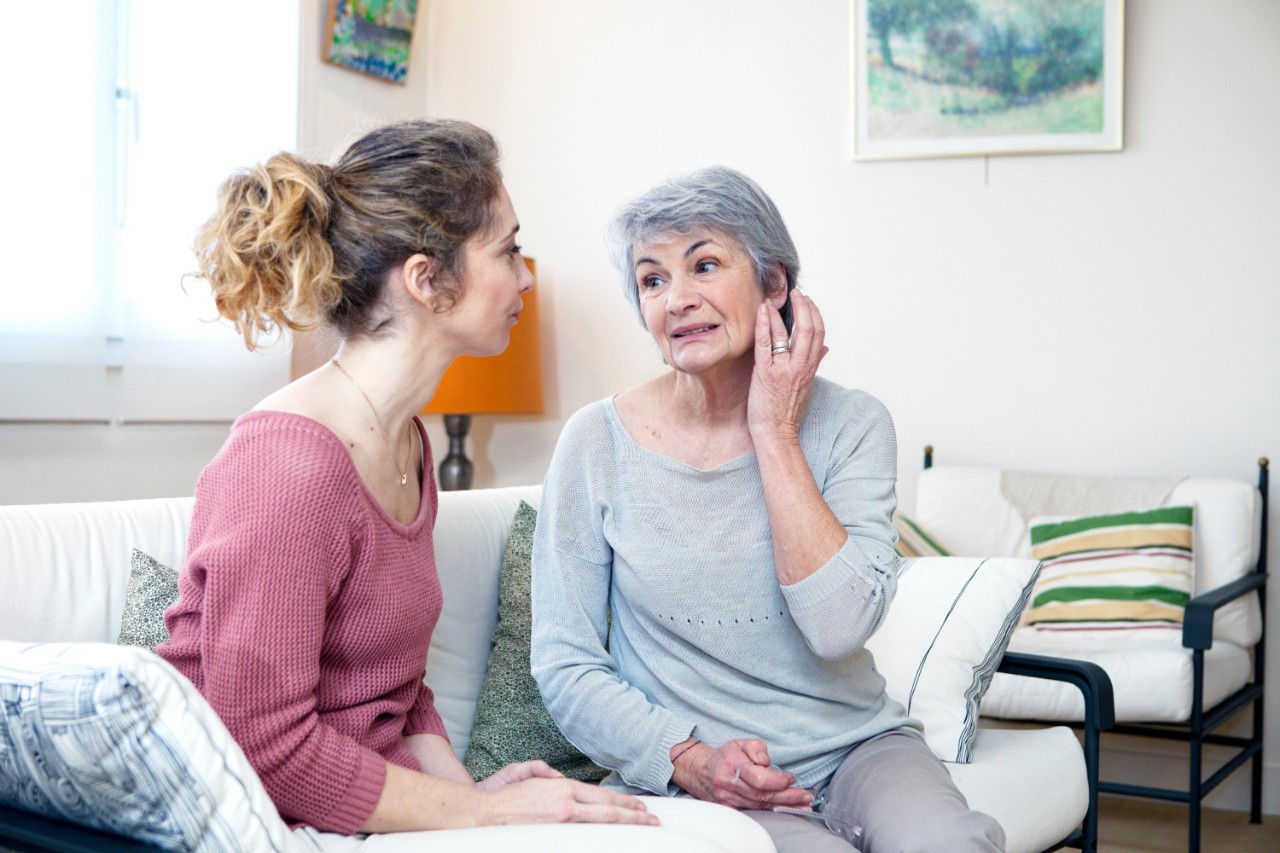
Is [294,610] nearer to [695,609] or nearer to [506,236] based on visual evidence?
[506,236]

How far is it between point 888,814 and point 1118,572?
74.8 inches

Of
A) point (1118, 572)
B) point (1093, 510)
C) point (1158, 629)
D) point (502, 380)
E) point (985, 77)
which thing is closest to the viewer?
point (1158, 629)

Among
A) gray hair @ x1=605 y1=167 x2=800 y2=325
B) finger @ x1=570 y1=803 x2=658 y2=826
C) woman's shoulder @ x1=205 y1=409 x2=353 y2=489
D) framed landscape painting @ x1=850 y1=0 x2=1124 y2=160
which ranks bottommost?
finger @ x1=570 y1=803 x2=658 y2=826

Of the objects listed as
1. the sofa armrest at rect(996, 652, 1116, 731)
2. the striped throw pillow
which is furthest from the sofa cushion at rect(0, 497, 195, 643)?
the striped throw pillow

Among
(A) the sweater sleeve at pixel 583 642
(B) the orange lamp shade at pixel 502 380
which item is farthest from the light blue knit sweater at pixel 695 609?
(B) the orange lamp shade at pixel 502 380

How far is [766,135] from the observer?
3838 mm

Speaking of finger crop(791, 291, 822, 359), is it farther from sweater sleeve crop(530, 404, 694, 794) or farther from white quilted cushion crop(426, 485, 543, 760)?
white quilted cushion crop(426, 485, 543, 760)

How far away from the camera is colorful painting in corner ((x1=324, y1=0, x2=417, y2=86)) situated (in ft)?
12.3

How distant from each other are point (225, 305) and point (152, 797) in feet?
1.69

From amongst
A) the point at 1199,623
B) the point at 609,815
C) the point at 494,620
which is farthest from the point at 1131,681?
the point at 609,815

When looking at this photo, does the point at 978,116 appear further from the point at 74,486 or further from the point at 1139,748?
the point at 74,486

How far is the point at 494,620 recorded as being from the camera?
2.00 meters

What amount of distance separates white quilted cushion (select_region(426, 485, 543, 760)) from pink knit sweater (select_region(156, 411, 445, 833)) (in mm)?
642

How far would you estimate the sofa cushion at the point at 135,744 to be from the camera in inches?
35.2
